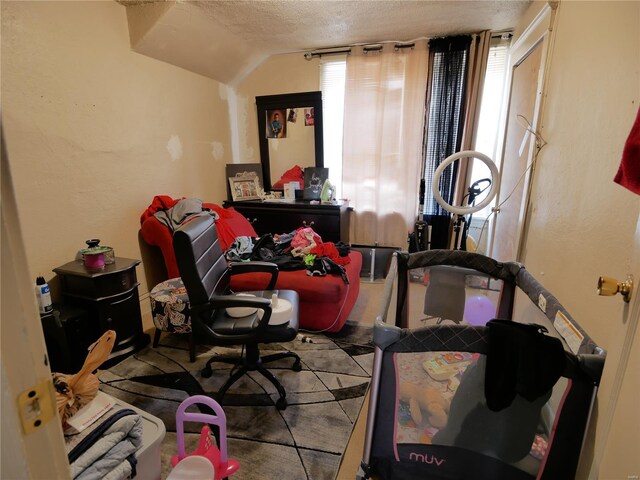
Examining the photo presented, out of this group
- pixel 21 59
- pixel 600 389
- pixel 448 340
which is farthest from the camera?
pixel 21 59

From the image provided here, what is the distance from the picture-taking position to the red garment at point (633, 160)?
30.5 inches

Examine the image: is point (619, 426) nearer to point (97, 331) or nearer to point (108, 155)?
point (97, 331)

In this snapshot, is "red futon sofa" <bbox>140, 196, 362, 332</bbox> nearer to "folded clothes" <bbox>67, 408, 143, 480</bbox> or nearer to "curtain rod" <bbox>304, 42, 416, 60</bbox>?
"folded clothes" <bbox>67, 408, 143, 480</bbox>

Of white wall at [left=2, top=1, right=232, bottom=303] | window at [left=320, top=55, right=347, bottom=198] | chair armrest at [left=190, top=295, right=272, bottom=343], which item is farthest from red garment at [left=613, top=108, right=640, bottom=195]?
window at [left=320, top=55, right=347, bottom=198]

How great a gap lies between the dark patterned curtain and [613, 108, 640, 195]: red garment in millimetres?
2592

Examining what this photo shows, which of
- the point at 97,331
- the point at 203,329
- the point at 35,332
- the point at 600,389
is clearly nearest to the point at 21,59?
the point at 97,331

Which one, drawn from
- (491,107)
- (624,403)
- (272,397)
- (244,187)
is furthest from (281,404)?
(491,107)

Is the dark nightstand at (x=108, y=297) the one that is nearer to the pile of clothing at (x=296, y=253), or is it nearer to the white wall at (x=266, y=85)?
the pile of clothing at (x=296, y=253)

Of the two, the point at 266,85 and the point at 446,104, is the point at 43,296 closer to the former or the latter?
the point at 266,85

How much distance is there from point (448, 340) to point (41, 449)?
94cm

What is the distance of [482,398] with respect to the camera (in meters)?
1.03

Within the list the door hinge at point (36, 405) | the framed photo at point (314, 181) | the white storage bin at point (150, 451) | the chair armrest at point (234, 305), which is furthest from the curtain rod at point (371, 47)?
the door hinge at point (36, 405)

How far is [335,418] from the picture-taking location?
1.68 m

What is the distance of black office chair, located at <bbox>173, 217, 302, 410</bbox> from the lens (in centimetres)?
150
